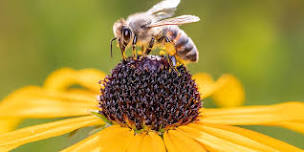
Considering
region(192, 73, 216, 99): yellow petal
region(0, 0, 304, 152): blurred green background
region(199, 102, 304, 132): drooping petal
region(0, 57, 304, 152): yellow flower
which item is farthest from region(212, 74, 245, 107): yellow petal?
region(199, 102, 304, 132): drooping petal


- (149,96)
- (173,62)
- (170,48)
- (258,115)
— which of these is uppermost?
(170,48)

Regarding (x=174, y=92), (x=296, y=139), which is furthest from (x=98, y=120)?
(x=296, y=139)

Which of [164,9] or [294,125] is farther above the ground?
[164,9]

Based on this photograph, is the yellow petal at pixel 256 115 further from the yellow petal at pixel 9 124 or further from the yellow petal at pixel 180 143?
the yellow petal at pixel 9 124

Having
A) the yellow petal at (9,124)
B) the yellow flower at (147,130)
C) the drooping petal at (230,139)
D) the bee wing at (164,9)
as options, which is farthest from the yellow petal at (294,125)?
the yellow petal at (9,124)

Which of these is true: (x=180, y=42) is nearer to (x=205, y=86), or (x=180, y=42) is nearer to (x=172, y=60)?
(x=172, y=60)

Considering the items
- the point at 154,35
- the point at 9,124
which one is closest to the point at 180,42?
the point at 154,35

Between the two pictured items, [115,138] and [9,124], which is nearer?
[115,138]
